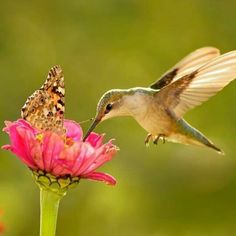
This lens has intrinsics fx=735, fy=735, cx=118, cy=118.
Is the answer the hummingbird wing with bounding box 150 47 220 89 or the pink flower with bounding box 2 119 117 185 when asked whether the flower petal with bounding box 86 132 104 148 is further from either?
the hummingbird wing with bounding box 150 47 220 89

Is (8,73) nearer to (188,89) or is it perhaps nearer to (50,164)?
(188,89)

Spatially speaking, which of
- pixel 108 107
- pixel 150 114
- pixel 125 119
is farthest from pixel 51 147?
pixel 125 119

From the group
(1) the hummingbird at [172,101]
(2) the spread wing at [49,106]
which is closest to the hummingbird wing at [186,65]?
(1) the hummingbird at [172,101]

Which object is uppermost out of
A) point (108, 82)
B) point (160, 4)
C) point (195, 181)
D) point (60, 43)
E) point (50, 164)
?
point (160, 4)

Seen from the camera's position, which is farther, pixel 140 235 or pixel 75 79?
pixel 75 79

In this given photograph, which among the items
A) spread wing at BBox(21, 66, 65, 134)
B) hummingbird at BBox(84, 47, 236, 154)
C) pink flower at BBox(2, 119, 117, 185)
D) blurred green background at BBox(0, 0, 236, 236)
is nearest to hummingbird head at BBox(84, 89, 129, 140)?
hummingbird at BBox(84, 47, 236, 154)

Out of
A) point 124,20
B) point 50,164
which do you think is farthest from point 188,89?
point 124,20

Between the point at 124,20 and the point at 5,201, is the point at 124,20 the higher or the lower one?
the higher one
